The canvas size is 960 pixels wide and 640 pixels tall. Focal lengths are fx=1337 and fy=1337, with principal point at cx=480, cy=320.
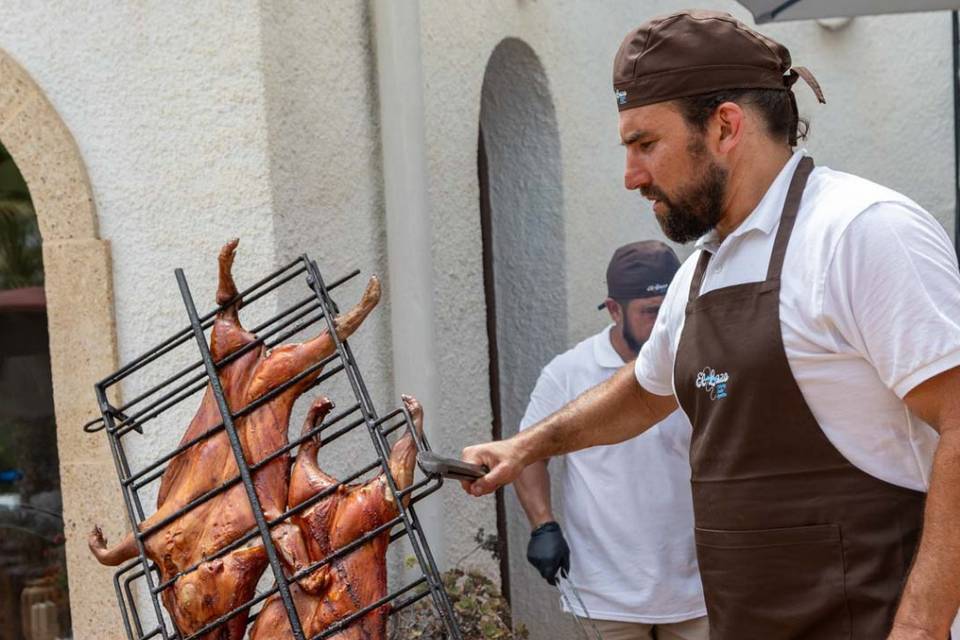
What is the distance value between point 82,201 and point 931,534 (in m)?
2.58

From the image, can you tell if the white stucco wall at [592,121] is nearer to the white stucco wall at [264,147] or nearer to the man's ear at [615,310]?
the white stucco wall at [264,147]

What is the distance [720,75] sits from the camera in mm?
2320

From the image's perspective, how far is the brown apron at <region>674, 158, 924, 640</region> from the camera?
7.06 feet

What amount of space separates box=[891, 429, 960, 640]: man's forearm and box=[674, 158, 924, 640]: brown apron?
0.14 metres

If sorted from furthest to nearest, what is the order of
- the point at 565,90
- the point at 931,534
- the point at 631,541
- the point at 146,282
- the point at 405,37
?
the point at 565,90 < the point at 631,541 < the point at 405,37 < the point at 146,282 < the point at 931,534

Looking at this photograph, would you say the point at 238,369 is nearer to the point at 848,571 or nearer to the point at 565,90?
the point at 848,571

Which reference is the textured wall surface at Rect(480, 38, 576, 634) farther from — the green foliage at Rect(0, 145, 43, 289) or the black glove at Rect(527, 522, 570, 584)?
the green foliage at Rect(0, 145, 43, 289)

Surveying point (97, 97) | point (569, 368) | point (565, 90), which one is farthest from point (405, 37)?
point (565, 90)

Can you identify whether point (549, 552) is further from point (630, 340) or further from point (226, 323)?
point (226, 323)


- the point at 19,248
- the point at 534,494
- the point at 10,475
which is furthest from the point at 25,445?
the point at 534,494

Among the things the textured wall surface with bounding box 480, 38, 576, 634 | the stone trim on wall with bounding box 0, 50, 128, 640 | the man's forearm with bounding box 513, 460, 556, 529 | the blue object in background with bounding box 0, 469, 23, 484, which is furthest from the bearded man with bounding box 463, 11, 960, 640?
the textured wall surface with bounding box 480, 38, 576, 634

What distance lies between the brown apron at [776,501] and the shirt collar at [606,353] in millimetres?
2110

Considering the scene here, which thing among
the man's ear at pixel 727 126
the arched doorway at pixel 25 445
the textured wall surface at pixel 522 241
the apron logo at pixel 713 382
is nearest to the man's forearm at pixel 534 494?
the textured wall surface at pixel 522 241

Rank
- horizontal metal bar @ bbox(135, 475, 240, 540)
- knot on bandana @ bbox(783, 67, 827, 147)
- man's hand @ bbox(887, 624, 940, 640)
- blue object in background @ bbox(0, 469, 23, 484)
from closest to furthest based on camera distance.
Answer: man's hand @ bbox(887, 624, 940, 640), horizontal metal bar @ bbox(135, 475, 240, 540), knot on bandana @ bbox(783, 67, 827, 147), blue object in background @ bbox(0, 469, 23, 484)
